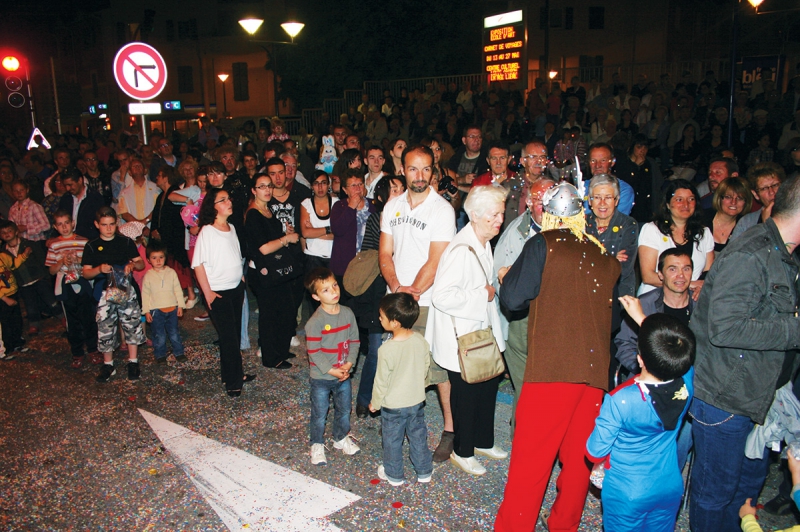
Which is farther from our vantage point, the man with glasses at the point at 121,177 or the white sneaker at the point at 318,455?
the man with glasses at the point at 121,177

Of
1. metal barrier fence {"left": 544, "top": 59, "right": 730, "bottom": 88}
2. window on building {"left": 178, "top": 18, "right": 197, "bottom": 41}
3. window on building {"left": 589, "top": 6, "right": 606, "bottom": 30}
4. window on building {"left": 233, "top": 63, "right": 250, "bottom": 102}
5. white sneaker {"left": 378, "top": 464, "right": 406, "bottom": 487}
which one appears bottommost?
white sneaker {"left": 378, "top": 464, "right": 406, "bottom": 487}

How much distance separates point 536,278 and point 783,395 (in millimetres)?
1474

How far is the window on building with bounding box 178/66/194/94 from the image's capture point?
42938 mm

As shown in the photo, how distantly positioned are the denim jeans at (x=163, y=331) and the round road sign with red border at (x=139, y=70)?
113 inches

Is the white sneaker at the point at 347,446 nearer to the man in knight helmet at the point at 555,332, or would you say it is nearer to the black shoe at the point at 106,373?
the man in knight helmet at the point at 555,332

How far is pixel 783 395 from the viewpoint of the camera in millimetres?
3209

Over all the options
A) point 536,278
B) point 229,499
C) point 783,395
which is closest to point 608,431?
point 536,278

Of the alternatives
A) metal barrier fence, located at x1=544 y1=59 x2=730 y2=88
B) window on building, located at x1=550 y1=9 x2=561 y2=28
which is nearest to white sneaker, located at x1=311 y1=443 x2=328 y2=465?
metal barrier fence, located at x1=544 y1=59 x2=730 y2=88

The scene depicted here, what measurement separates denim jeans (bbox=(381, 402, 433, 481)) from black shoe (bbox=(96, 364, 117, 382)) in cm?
354

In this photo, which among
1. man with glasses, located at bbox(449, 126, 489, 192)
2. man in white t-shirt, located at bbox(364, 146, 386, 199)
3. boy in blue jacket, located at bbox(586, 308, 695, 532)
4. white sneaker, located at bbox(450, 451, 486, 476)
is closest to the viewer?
boy in blue jacket, located at bbox(586, 308, 695, 532)

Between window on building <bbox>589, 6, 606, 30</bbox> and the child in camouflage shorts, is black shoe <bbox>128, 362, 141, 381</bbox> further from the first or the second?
window on building <bbox>589, 6, 606, 30</bbox>

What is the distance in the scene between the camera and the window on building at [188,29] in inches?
1668

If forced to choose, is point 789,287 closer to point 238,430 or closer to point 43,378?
point 238,430

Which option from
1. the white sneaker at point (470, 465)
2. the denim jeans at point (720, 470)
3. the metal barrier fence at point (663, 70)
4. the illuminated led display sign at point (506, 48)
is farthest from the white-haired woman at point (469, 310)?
the illuminated led display sign at point (506, 48)
